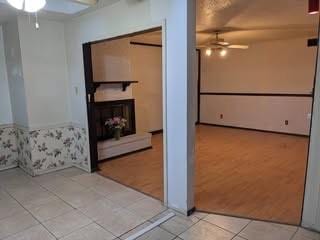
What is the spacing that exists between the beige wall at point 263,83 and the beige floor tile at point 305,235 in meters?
3.91

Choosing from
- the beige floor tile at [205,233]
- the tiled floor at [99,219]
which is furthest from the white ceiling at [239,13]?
the beige floor tile at [205,233]

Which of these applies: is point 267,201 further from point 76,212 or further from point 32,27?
point 32,27

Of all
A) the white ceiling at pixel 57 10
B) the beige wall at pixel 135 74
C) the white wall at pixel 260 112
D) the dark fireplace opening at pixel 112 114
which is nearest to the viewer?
the white ceiling at pixel 57 10

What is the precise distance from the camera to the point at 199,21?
3.54 m

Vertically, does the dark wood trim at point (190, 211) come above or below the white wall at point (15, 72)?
below

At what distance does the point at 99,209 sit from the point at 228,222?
1293 millimetres

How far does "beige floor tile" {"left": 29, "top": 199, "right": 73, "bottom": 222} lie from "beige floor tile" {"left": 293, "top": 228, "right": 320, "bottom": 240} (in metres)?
2.14

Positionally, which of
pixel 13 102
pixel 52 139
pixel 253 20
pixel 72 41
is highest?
pixel 253 20

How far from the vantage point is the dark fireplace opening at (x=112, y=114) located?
4.50 m

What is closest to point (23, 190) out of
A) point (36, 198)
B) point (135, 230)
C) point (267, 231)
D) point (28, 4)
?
point (36, 198)

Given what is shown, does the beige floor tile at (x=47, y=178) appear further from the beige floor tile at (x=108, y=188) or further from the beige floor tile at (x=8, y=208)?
the beige floor tile at (x=108, y=188)

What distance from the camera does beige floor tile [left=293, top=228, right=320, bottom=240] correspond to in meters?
2.05

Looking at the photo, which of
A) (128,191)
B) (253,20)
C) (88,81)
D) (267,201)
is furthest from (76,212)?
(253,20)

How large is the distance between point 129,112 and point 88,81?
66.5 inches
